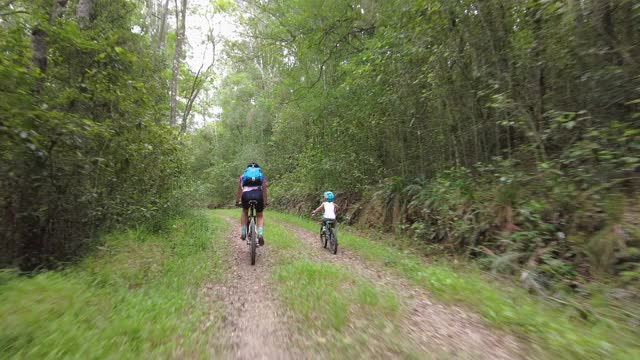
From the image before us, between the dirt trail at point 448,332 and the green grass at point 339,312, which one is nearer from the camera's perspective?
the dirt trail at point 448,332

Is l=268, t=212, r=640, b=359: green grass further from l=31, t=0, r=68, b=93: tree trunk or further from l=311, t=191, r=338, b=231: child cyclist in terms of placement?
l=31, t=0, r=68, b=93: tree trunk

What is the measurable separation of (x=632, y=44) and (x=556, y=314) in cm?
441

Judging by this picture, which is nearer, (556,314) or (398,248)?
(556,314)

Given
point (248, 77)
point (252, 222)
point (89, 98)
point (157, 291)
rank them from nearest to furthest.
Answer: point (157, 291) < point (89, 98) < point (252, 222) < point (248, 77)

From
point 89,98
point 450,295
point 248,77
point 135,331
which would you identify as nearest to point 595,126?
point 450,295

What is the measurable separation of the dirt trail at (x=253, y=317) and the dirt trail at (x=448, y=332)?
1276 mm

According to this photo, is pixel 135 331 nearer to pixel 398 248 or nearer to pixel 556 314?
pixel 556 314

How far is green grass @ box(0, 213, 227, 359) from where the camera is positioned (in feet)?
8.60

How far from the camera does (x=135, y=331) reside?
3.06 metres

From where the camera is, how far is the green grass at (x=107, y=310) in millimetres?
2621

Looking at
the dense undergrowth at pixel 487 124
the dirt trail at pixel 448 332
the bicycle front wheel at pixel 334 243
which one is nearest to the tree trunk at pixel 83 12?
the bicycle front wheel at pixel 334 243

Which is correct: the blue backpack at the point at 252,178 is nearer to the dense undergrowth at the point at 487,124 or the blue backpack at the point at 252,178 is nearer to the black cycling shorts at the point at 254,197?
the black cycling shorts at the point at 254,197

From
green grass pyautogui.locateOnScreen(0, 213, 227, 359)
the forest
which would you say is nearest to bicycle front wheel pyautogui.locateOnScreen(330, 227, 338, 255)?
the forest

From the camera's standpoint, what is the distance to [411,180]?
34.0 ft
